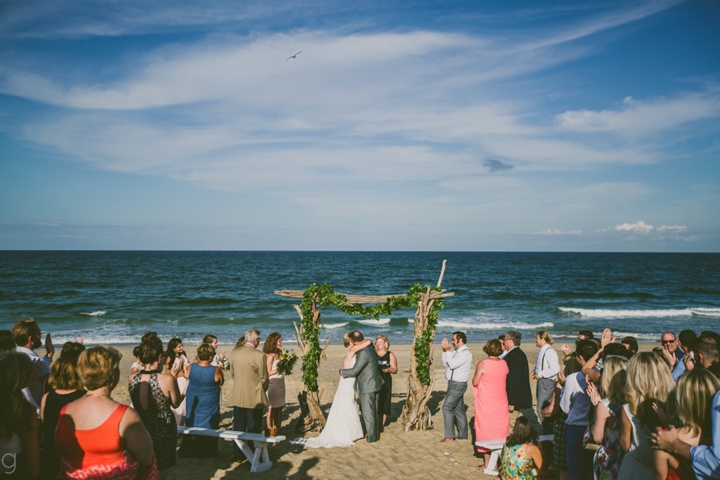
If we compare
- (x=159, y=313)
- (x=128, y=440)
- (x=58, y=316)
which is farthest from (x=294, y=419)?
(x=58, y=316)

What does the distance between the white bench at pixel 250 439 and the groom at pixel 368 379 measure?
1729mm

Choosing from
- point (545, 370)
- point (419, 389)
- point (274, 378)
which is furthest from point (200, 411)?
point (545, 370)

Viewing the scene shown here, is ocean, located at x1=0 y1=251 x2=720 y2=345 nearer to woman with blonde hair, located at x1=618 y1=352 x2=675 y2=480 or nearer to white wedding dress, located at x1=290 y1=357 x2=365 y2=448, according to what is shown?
white wedding dress, located at x1=290 y1=357 x2=365 y2=448

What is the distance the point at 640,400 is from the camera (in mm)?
3553

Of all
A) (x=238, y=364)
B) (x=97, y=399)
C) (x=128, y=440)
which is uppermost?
(x=97, y=399)

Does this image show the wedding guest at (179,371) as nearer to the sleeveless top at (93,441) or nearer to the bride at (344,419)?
the bride at (344,419)

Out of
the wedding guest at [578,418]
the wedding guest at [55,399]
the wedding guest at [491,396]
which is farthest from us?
the wedding guest at [491,396]

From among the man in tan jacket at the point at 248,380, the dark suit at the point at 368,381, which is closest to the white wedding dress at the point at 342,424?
the dark suit at the point at 368,381

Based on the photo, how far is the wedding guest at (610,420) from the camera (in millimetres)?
4238

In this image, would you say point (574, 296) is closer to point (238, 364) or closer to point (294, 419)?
point (294, 419)

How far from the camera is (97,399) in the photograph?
10.6ft

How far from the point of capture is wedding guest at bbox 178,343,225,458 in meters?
7.11

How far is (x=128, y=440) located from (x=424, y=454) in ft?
19.0

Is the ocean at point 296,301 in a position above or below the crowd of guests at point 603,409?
below
